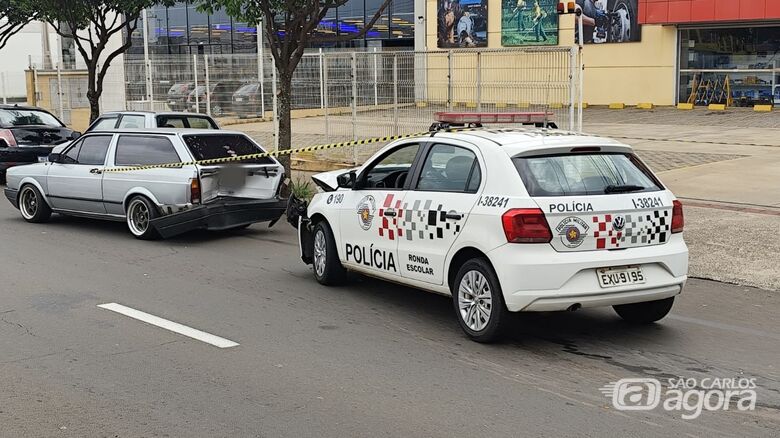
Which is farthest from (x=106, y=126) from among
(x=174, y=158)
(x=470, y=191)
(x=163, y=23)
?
(x=163, y=23)

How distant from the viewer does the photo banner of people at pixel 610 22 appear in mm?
33688

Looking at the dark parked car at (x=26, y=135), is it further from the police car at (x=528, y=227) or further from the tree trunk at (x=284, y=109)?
the police car at (x=528, y=227)

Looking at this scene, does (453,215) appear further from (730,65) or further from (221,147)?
(730,65)

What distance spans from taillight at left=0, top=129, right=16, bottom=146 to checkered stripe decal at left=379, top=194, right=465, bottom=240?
12768 millimetres

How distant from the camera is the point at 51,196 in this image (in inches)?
506

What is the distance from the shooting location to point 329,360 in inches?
256

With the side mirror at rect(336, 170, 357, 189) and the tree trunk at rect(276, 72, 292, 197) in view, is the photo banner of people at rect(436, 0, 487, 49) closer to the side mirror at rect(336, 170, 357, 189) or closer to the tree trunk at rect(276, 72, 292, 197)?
the tree trunk at rect(276, 72, 292, 197)

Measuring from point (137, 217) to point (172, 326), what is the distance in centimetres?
473

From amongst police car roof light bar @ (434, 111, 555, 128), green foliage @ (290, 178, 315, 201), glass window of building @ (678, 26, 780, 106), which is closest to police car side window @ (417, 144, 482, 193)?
police car roof light bar @ (434, 111, 555, 128)

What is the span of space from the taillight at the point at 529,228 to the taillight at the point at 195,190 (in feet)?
18.8

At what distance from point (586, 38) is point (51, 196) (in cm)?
2623

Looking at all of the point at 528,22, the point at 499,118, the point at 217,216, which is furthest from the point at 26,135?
the point at 528,22

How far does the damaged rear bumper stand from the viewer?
11227mm

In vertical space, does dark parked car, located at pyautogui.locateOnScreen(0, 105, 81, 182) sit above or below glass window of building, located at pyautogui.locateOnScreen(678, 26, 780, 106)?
below
